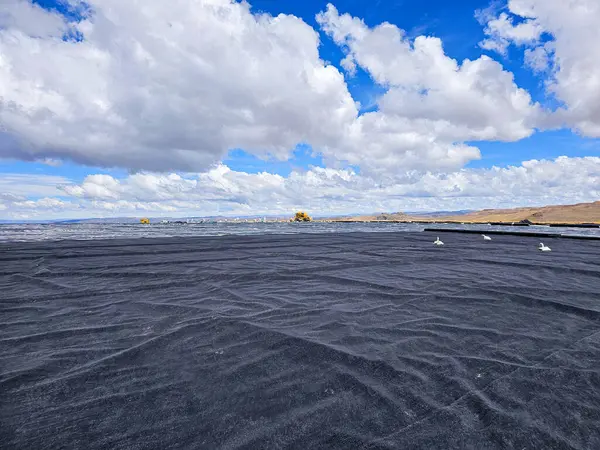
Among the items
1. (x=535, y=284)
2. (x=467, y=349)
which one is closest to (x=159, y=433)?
(x=467, y=349)

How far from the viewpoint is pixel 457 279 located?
11.5m

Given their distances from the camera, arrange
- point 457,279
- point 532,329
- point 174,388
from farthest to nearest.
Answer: point 457,279, point 532,329, point 174,388

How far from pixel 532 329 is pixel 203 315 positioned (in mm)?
7179

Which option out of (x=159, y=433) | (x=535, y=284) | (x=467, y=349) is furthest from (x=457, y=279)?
(x=159, y=433)

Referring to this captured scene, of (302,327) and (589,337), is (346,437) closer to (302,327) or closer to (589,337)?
(302,327)

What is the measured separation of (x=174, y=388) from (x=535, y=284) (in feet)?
38.6

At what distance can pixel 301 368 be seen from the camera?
465 cm

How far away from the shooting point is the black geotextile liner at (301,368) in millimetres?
3211

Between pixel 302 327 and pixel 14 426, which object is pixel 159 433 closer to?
pixel 14 426

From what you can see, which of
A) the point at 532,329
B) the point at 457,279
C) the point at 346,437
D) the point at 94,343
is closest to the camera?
the point at 346,437

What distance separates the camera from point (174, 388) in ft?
13.3

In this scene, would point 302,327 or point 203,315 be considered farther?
point 203,315

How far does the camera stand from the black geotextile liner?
3211 mm

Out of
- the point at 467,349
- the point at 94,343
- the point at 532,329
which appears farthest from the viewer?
the point at 532,329
